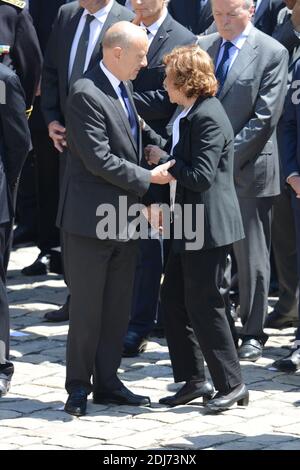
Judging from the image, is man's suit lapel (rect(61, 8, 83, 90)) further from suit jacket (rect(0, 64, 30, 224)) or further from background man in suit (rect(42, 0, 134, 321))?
suit jacket (rect(0, 64, 30, 224))

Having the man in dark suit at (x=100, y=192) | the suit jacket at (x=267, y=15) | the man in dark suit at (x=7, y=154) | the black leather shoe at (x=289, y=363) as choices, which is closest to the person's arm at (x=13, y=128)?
the man in dark suit at (x=7, y=154)

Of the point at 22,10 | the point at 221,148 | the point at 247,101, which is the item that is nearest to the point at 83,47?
the point at 22,10

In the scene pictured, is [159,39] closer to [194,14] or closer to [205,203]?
[194,14]

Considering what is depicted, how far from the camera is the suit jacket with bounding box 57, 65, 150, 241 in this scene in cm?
684

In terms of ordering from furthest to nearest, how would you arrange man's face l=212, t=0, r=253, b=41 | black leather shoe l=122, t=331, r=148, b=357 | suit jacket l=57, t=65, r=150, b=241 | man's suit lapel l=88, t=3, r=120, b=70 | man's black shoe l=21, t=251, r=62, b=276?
1. man's black shoe l=21, t=251, r=62, b=276
2. man's suit lapel l=88, t=3, r=120, b=70
3. black leather shoe l=122, t=331, r=148, b=357
4. man's face l=212, t=0, r=253, b=41
5. suit jacket l=57, t=65, r=150, b=241

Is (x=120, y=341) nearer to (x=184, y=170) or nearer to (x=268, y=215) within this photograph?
(x=184, y=170)

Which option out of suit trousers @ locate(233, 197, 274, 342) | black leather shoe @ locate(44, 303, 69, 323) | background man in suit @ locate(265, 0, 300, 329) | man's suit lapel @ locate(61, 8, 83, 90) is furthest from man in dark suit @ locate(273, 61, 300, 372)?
black leather shoe @ locate(44, 303, 69, 323)

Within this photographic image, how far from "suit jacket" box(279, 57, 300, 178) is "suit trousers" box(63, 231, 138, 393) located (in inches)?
54.0

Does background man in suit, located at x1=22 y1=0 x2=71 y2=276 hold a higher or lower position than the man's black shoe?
higher

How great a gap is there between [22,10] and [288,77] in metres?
1.88

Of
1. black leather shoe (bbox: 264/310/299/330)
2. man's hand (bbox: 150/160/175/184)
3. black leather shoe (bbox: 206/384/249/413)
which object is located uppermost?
man's hand (bbox: 150/160/175/184)

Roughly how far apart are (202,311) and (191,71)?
49.9 inches

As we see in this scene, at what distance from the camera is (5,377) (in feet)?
24.7

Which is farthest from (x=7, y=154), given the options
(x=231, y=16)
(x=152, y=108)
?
(x=231, y=16)
